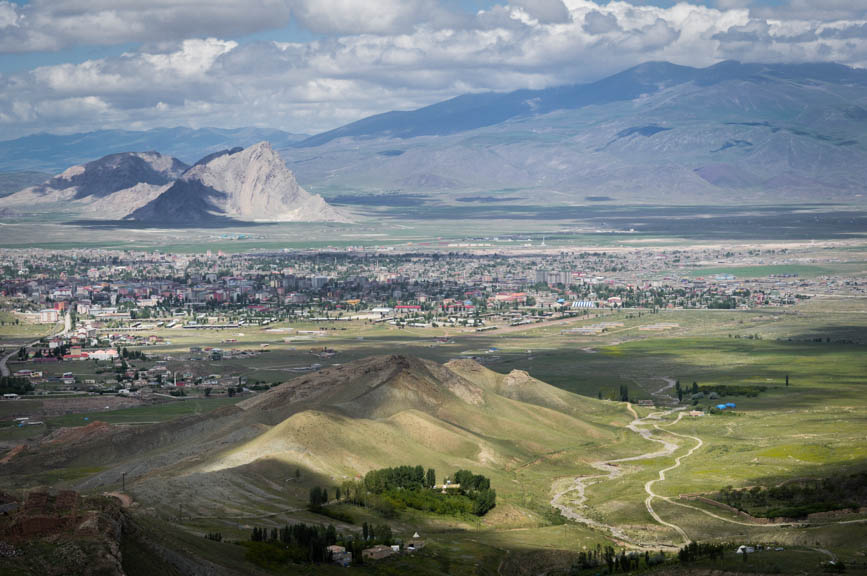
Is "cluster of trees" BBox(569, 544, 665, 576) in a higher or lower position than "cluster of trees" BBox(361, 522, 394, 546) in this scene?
lower

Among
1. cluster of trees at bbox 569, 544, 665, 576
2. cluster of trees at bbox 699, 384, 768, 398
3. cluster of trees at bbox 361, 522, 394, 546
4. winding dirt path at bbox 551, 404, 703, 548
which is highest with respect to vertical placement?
cluster of trees at bbox 361, 522, 394, 546

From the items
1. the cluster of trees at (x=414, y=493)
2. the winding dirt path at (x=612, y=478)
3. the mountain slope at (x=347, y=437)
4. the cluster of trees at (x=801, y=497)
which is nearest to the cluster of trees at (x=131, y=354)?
the mountain slope at (x=347, y=437)

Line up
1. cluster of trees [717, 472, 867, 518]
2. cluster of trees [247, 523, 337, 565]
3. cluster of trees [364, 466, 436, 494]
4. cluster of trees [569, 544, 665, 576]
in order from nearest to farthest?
1. cluster of trees [247, 523, 337, 565]
2. cluster of trees [569, 544, 665, 576]
3. cluster of trees [717, 472, 867, 518]
4. cluster of trees [364, 466, 436, 494]

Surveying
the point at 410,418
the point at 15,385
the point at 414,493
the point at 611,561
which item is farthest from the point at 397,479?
the point at 15,385

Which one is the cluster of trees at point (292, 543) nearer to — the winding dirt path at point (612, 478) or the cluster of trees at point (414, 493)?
the cluster of trees at point (414, 493)

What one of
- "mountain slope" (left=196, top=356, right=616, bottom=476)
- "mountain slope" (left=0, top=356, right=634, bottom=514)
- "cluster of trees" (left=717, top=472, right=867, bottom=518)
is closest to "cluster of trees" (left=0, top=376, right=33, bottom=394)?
"mountain slope" (left=0, top=356, right=634, bottom=514)

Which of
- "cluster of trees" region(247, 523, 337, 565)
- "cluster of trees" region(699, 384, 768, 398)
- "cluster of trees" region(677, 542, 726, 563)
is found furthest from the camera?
"cluster of trees" region(699, 384, 768, 398)

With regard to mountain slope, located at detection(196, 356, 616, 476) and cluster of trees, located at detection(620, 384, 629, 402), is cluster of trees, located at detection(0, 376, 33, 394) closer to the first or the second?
mountain slope, located at detection(196, 356, 616, 476)

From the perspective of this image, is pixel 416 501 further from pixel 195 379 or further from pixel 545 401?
pixel 195 379
